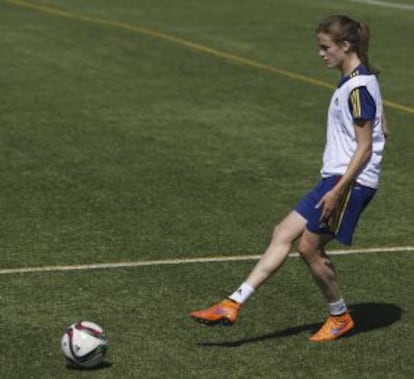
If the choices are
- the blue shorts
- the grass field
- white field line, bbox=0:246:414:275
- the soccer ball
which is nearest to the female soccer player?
the blue shorts

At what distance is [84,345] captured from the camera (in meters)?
9.20

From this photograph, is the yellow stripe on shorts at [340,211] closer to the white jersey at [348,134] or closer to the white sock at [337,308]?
the white jersey at [348,134]

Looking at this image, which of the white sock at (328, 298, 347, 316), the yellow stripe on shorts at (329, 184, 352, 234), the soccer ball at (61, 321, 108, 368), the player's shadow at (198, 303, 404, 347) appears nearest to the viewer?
the soccer ball at (61, 321, 108, 368)

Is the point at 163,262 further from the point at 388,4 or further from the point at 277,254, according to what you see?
the point at 388,4

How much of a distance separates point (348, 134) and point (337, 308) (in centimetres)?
126

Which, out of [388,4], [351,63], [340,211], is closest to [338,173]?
[340,211]

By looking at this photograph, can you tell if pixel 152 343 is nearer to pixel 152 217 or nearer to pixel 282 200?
pixel 152 217

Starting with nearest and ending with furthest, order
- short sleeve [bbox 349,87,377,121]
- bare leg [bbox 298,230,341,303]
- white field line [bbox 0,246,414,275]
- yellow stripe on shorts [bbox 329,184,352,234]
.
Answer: short sleeve [bbox 349,87,377,121] → yellow stripe on shorts [bbox 329,184,352,234] → bare leg [bbox 298,230,341,303] → white field line [bbox 0,246,414,275]

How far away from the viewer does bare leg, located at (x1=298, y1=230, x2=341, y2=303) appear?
9.81 meters

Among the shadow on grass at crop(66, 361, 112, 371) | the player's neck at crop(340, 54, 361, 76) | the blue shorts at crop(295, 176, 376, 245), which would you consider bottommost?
the shadow on grass at crop(66, 361, 112, 371)

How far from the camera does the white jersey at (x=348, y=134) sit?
964cm

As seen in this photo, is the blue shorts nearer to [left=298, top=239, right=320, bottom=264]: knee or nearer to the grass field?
[left=298, top=239, right=320, bottom=264]: knee

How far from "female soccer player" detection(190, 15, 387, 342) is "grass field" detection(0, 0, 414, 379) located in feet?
1.36

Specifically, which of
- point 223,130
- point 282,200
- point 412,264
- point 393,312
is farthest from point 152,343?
point 223,130
